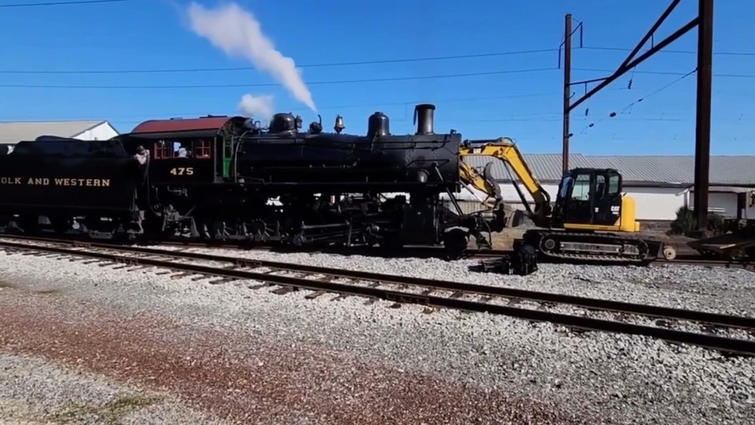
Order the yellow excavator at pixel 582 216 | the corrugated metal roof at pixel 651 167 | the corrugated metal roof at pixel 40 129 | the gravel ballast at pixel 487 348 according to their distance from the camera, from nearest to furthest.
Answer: the gravel ballast at pixel 487 348
the yellow excavator at pixel 582 216
the corrugated metal roof at pixel 651 167
the corrugated metal roof at pixel 40 129

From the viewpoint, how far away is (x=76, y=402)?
435cm

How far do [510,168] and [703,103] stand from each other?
457cm

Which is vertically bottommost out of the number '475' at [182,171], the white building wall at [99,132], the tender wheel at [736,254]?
the tender wheel at [736,254]

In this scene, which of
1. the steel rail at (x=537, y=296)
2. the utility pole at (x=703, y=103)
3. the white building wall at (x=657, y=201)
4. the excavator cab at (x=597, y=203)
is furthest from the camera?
the white building wall at (x=657, y=201)

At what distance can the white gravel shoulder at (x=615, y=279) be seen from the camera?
854 centimetres

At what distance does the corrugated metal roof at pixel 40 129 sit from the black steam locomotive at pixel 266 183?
1933 inches

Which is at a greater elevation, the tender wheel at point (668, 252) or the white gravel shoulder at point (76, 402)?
the tender wheel at point (668, 252)

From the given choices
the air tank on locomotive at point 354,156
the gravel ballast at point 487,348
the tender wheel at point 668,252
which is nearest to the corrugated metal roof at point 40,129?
the air tank on locomotive at point 354,156

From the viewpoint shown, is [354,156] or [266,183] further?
[266,183]

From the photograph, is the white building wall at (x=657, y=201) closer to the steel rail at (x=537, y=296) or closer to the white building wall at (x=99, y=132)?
the steel rail at (x=537, y=296)

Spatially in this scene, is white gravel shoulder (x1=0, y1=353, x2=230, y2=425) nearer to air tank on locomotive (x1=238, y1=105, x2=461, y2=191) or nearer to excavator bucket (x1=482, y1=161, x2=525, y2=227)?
air tank on locomotive (x1=238, y1=105, x2=461, y2=191)

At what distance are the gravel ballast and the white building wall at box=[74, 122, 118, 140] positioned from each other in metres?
58.5

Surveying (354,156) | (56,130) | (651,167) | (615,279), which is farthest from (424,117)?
(56,130)

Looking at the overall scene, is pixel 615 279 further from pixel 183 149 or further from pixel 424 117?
pixel 183 149
